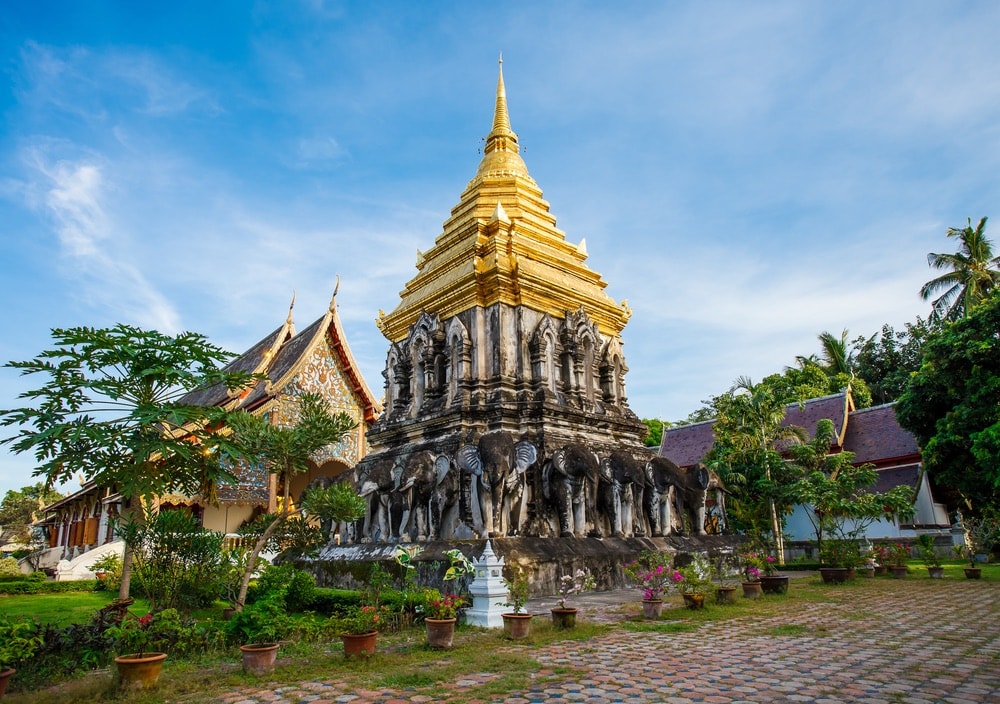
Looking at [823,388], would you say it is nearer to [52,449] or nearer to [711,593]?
[711,593]

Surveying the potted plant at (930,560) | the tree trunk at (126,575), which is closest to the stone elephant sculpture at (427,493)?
the tree trunk at (126,575)

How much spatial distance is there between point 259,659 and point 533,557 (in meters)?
5.03

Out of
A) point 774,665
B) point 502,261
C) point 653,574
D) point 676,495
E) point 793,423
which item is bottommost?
point 774,665

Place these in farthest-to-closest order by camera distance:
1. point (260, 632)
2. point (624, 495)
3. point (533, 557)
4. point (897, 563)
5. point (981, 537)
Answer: point (981, 537) < point (897, 563) < point (624, 495) < point (533, 557) < point (260, 632)

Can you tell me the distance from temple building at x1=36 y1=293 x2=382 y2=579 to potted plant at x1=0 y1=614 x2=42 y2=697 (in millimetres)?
12482

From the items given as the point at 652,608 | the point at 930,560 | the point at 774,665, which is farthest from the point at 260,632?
the point at 930,560

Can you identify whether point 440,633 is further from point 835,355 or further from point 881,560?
point 835,355

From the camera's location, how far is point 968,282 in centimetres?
2714

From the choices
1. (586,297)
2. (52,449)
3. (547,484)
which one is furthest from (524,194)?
(52,449)

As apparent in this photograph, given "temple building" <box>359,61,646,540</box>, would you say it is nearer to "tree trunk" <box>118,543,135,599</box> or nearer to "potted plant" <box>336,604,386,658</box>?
"potted plant" <box>336,604,386,658</box>

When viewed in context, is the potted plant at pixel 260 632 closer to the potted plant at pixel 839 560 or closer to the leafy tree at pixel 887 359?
the potted plant at pixel 839 560

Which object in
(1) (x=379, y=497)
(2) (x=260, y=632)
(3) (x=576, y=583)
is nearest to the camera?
(2) (x=260, y=632)

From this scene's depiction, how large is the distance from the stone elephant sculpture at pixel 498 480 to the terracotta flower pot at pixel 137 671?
5963mm

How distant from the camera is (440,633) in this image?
5934 millimetres
